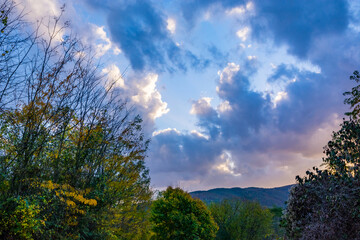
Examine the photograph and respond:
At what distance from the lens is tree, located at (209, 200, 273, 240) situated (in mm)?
40406

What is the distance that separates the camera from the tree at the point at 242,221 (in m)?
40.4

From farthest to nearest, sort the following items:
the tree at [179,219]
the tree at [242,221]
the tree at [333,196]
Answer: the tree at [242,221]
the tree at [179,219]
the tree at [333,196]

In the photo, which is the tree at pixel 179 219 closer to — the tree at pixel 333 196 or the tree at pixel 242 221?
the tree at pixel 242 221

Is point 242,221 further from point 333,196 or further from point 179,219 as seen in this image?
point 333,196

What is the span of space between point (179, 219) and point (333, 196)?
20717 mm

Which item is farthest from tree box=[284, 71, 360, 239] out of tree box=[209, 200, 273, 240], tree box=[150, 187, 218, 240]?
tree box=[209, 200, 273, 240]

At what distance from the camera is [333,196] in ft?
27.8

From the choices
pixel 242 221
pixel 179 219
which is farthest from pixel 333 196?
pixel 242 221

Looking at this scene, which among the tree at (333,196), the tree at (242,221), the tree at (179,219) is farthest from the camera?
the tree at (242,221)

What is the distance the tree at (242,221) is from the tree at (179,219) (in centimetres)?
1262

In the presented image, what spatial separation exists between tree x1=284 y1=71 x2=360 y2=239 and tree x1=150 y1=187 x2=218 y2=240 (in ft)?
59.1

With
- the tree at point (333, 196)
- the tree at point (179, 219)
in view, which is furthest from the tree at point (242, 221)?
the tree at point (333, 196)

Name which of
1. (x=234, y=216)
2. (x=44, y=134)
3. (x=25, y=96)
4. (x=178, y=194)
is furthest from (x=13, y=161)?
(x=234, y=216)

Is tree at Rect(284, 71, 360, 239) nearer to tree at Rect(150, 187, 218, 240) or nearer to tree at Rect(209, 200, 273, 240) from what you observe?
tree at Rect(150, 187, 218, 240)
